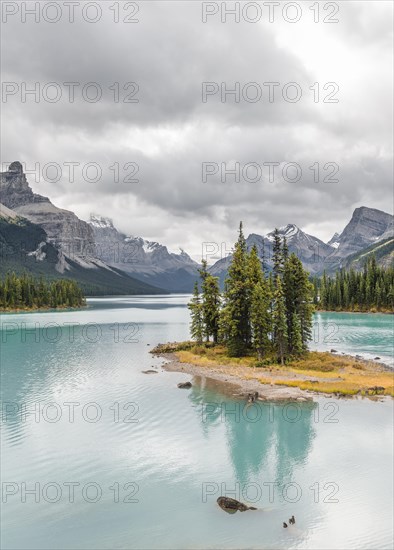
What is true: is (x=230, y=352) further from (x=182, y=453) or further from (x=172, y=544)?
(x=172, y=544)

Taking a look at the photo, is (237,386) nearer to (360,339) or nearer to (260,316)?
(260,316)

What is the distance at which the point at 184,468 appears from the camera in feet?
96.2

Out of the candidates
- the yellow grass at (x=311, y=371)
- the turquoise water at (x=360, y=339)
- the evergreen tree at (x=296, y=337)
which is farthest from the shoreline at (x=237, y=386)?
the turquoise water at (x=360, y=339)

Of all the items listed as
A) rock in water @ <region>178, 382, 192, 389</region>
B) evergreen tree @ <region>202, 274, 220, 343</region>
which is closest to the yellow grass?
evergreen tree @ <region>202, 274, 220, 343</region>

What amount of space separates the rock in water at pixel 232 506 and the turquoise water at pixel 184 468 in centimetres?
42

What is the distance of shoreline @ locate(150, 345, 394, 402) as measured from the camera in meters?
46.8

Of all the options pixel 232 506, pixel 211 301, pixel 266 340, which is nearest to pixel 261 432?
pixel 232 506

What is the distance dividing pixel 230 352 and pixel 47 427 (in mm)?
37353

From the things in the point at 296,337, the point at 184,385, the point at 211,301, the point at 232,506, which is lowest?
the point at 184,385

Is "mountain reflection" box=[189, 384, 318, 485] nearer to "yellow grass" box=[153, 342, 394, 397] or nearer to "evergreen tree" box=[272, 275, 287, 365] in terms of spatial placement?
"yellow grass" box=[153, 342, 394, 397]

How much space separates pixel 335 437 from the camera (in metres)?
34.9

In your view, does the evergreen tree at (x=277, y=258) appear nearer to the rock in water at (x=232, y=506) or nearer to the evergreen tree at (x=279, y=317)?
Result: the evergreen tree at (x=279, y=317)

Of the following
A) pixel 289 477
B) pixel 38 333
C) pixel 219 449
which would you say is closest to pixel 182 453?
pixel 219 449

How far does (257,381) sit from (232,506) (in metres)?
31.0
